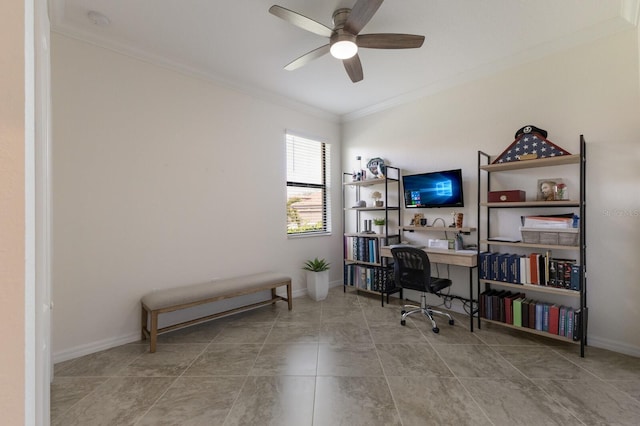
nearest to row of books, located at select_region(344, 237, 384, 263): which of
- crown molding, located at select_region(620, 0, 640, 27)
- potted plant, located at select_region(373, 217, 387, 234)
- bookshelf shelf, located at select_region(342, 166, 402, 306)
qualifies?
Result: bookshelf shelf, located at select_region(342, 166, 402, 306)

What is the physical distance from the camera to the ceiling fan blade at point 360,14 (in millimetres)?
1885

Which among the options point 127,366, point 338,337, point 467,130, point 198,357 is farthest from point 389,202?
point 127,366

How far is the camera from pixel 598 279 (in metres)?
2.57

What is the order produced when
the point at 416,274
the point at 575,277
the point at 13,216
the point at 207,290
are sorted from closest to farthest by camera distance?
the point at 13,216
the point at 575,277
the point at 207,290
the point at 416,274

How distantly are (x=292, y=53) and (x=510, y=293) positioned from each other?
353 centimetres

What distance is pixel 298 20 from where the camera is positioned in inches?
81.2

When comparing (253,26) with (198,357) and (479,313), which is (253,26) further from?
(479,313)

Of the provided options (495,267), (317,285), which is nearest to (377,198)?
(317,285)

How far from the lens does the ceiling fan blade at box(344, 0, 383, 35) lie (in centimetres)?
188

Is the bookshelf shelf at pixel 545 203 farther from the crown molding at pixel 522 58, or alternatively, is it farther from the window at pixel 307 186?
the window at pixel 307 186

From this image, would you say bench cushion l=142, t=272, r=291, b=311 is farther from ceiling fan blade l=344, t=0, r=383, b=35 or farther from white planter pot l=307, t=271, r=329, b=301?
ceiling fan blade l=344, t=0, r=383, b=35

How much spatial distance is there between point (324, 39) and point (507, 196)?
245 cm

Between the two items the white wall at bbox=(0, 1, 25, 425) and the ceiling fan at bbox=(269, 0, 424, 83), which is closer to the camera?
the white wall at bbox=(0, 1, 25, 425)

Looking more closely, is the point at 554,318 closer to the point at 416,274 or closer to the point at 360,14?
the point at 416,274
